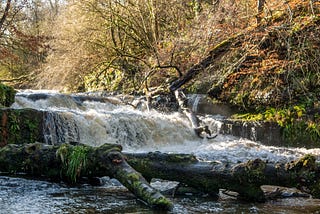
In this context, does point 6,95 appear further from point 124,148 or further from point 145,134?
point 145,134

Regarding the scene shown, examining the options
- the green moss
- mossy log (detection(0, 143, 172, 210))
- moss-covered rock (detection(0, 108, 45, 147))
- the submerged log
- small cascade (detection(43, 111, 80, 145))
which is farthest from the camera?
small cascade (detection(43, 111, 80, 145))

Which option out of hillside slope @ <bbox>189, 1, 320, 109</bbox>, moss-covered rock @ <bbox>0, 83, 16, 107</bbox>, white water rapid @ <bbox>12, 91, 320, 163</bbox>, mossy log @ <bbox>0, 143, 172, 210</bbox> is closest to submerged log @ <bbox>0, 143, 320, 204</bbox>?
mossy log @ <bbox>0, 143, 172, 210</bbox>

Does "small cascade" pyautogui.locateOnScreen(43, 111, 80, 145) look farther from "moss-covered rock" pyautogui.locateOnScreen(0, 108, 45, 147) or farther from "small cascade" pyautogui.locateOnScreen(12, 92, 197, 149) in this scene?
"moss-covered rock" pyautogui.locateOnScreen(0, 108, 45, 147)

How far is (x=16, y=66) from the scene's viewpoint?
77.8 feet

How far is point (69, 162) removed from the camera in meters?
5.07

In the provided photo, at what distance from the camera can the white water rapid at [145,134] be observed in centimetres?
905

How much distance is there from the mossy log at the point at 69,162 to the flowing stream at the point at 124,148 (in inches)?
7.4

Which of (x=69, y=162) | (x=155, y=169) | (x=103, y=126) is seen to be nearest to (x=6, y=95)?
(x=103, y=126)

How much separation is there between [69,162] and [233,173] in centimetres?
202


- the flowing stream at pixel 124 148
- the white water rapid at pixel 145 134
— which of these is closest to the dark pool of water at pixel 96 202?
the flowing stream at pixel 124 148

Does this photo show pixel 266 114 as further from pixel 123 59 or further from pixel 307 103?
pixel 123 59

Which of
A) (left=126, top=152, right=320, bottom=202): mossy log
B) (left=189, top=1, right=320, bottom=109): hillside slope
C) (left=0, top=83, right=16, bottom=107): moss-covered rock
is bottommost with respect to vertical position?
(left=126, top=152, right=320, bottom=202): mossy log

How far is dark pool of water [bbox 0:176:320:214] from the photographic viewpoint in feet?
14.0

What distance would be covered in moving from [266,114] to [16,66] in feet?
56.6
